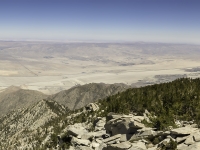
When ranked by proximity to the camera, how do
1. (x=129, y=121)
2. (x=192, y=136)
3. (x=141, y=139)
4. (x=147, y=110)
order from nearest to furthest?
(x=192, y=136) → (x=141, y=139) → (x=129, y=121) → (x=147, y=110)

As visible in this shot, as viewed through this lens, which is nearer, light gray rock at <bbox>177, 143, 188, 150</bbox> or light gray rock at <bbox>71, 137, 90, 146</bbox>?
light gray rock at <bbox>177, 143, 188, 150</bbox>

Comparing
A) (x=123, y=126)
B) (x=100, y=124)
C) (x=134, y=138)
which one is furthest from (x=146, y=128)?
(x=100, y=124)

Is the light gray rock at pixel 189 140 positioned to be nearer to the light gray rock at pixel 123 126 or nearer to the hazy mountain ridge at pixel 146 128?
the hazy mountain ridge at pixel 146 128

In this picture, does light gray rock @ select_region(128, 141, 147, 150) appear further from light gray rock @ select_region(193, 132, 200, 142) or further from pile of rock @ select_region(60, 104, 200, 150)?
light gray rock @ select_region(193, 132, 200, 142)

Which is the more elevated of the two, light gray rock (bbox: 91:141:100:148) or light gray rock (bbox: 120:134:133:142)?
light gray rock (bbox: 120:134:133:142)

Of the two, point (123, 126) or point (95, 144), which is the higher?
point (123, 126)

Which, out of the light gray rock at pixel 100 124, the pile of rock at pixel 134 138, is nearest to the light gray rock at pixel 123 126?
the pile of rock at pixel 134 138

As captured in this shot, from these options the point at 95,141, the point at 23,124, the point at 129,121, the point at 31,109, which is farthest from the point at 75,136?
the point at 31,109

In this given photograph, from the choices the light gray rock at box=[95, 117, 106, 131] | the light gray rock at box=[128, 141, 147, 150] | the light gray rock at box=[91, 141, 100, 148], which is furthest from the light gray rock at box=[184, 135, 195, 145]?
the light gray rock at box=[95, 117, 106, 131]

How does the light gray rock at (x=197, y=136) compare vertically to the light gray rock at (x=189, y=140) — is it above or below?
above

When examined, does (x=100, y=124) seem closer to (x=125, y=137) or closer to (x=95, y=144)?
(x=95, y=144)

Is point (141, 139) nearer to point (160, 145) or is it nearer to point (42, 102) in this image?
point (160, 145)
